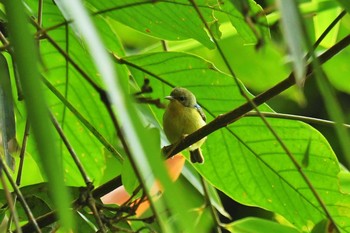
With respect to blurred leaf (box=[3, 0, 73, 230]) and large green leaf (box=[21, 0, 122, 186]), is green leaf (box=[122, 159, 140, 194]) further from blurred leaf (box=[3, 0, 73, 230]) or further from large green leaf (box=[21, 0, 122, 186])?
blurred leaf (box=[3, 0, 73, 230])

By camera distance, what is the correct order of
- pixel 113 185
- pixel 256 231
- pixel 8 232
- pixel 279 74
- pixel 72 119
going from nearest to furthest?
pixel 8 232
pixel 113 185
pixel 256 231
pixel 72 119
pixel 279 74

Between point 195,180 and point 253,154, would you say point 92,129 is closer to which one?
point 253,154

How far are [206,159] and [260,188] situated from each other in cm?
11

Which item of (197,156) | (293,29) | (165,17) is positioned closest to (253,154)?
(197,156)

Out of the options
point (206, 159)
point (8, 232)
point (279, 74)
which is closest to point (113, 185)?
point (8, 232)

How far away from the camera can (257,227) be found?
51.8 inches

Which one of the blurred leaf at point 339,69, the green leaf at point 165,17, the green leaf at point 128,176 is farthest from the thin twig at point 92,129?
the blurred leaf at point 339,69

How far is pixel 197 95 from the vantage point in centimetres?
138

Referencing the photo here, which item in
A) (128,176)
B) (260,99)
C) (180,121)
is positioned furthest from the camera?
(180,121)

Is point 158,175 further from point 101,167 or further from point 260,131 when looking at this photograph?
point 101,167

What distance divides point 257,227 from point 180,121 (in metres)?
0.46

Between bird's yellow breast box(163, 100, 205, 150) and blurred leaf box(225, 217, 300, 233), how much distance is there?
36 cm

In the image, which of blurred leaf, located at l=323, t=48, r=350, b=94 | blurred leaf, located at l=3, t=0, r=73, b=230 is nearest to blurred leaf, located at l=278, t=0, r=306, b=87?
blurred leaf, located at l=3, t=0, r=73, b=230

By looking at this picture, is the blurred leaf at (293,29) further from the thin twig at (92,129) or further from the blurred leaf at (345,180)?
the blurred leaf at (345,180)
